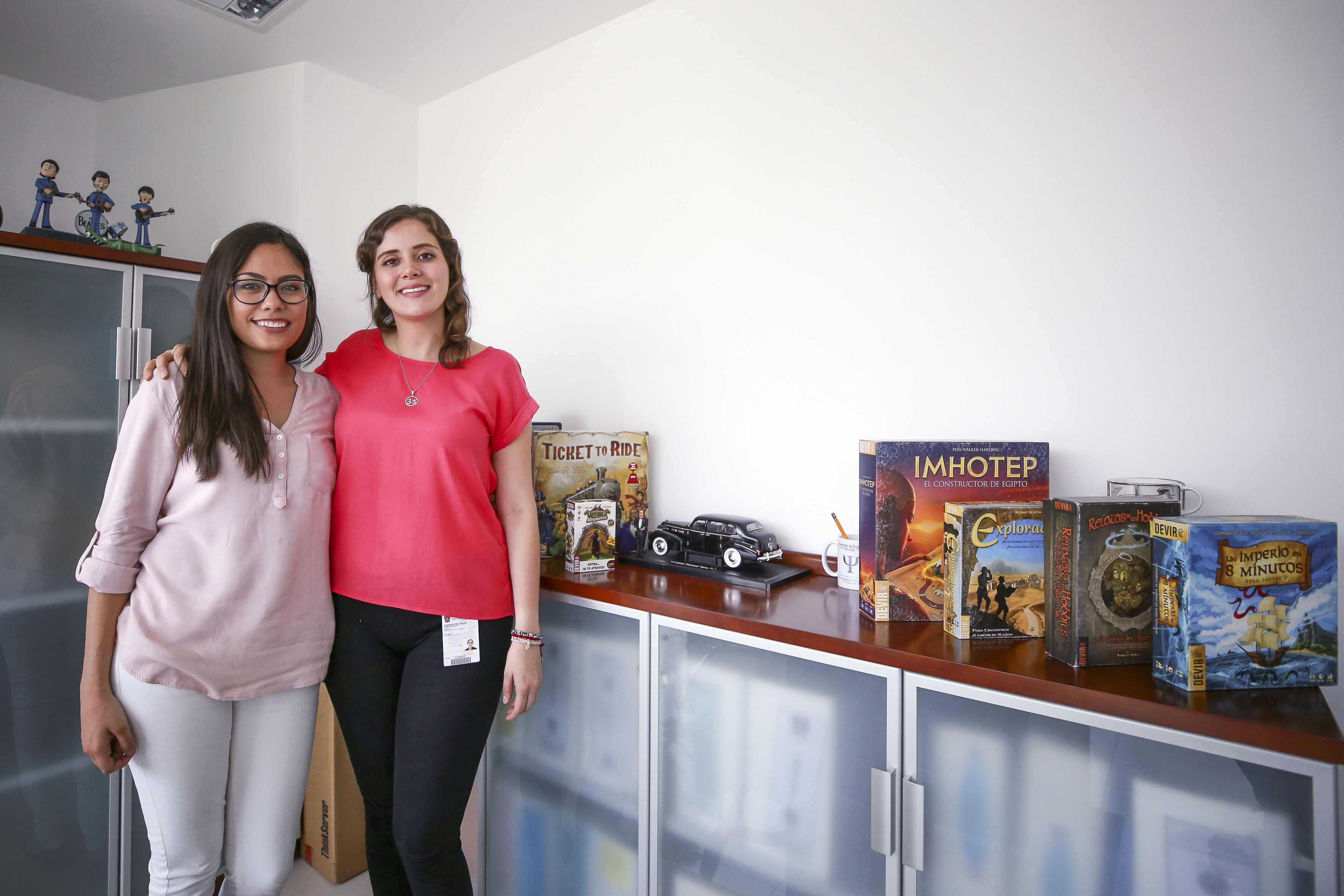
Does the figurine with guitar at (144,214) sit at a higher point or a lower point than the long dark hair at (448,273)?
higher

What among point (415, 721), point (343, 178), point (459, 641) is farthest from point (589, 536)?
point (343, 178)

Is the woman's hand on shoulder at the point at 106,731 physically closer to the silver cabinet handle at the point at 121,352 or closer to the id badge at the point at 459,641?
the id badge at the point at 459,641

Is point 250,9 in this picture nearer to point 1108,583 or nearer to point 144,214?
point 144,214

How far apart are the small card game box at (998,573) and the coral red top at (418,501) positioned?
3.04ft

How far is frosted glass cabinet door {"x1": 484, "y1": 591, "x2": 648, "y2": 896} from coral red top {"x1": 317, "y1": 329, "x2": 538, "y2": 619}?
33cm

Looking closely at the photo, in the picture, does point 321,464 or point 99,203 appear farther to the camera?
point 99,203

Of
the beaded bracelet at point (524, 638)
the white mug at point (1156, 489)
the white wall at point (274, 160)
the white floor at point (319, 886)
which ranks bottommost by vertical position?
the white floor at point (319, 886)

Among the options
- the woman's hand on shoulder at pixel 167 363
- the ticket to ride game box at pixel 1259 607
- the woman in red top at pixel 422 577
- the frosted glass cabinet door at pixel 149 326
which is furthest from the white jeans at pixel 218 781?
the ticket to ride game box at pixel 1259 607

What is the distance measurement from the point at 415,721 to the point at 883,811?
3.01 feet

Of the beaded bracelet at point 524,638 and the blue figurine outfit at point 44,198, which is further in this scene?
the blue figurine outfit at point 44,198

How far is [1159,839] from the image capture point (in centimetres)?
98

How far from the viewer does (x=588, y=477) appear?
1881mm

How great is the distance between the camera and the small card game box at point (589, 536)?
170 centimetres

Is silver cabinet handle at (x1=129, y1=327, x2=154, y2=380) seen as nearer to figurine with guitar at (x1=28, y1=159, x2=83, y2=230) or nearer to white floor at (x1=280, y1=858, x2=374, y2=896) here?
figurine with guitar at (x1=28, y1=159, x2=83, y2=230)
